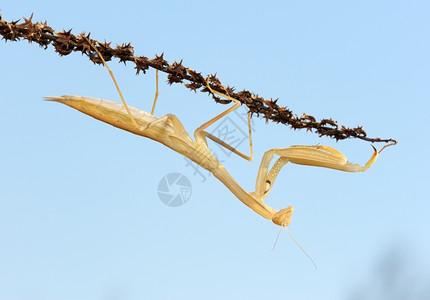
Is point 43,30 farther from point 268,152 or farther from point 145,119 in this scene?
point 268,152

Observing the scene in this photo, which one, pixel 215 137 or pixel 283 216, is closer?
pixel 283 216

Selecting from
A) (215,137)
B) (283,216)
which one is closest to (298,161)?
(283,216)

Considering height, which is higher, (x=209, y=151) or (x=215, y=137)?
(x=215, y=137)

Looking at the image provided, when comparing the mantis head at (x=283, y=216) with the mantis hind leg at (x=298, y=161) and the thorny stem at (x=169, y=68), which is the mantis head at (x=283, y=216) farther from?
the thorny stem at (x=169, y=68)

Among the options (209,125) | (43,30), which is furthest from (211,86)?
(43,30)

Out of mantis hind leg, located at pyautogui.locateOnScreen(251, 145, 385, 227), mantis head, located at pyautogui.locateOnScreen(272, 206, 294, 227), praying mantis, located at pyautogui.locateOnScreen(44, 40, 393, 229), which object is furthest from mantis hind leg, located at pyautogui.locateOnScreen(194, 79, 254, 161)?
mantis head, located at pyautogui.locateOnScreen(272, 206, 294, 227)

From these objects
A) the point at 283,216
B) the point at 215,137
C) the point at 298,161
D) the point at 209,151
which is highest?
the point at 215,137

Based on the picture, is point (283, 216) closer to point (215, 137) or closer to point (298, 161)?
point (298, 161)
